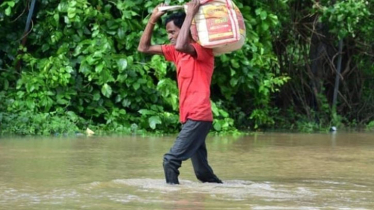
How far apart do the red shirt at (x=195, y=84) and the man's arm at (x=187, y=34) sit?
0.08 metres

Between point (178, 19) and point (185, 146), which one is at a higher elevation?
point (178, 19)

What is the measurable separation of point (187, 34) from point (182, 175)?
1753 mm

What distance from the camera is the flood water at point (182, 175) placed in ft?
22.5

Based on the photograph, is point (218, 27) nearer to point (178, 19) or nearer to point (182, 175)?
point (178, 19)

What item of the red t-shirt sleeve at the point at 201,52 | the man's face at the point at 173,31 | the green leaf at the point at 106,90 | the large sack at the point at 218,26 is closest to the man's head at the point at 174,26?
the man's face at the point at 173,31

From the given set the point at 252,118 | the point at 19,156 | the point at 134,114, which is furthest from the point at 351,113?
the point at 19,156

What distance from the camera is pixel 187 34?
7531mm

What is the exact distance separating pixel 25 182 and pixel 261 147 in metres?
4.55

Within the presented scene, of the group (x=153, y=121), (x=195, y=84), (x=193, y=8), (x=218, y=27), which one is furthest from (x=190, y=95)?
(x=153, y=121)

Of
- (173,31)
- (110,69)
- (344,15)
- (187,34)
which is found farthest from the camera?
(344,15)

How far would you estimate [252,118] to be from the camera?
49.6ft

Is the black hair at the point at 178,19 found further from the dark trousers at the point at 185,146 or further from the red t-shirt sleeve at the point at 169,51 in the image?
the dark trousers at the point at 185,146

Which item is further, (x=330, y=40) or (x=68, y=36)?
(x=330, y=40)

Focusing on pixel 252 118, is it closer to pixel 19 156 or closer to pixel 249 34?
pixel 249 34
